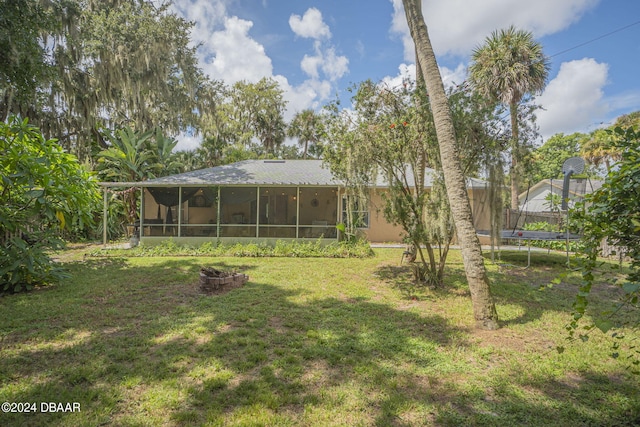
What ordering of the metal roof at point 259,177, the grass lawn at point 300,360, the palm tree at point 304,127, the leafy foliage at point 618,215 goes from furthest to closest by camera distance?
the palm tree at point 304,127
the metal roof at point 259,177
the grass lawn at point 300,360
the leafy foliage at point 618,215

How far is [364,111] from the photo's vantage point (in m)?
6.11

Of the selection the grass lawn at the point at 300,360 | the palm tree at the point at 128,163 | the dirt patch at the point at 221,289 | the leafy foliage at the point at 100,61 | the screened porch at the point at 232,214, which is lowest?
the grass lawn at the point at 300,360

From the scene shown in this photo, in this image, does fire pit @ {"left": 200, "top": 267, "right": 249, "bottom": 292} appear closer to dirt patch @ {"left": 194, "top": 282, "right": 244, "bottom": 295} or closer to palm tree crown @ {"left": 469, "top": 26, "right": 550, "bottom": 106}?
dirt patch @ {"left": 194, "top": 282, "right": 244, "bottom": 295}

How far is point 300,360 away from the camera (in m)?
3.37

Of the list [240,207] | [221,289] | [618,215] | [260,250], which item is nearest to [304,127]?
[240,207]

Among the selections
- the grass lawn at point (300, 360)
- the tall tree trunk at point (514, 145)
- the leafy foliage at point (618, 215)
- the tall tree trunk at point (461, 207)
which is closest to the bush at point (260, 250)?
the grass lawn at point (300, 360)

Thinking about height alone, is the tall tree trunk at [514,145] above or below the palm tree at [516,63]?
below

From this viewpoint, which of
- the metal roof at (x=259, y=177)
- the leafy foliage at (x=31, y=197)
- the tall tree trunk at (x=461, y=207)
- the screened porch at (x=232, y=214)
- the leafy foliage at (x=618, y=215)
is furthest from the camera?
the screened porch at (x=232, y=214)

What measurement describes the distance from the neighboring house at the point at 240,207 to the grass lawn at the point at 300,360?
5665 mm

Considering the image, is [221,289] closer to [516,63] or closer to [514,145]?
[514,145]

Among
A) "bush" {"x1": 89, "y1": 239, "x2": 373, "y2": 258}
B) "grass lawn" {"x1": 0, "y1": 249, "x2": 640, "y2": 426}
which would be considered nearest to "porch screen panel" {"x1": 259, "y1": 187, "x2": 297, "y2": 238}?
"bush" {"x1": 89, "y1": 239, "x2": 373, "y2": 258}

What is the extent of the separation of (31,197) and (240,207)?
711 centimetres

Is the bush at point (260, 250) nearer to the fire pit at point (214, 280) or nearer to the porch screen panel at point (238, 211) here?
the porch screen panel at point (238, 211)

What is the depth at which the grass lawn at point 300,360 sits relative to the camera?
8.24 feet
